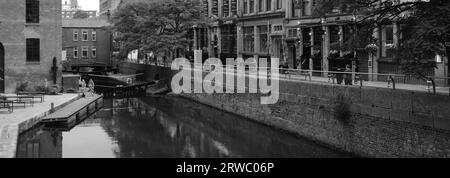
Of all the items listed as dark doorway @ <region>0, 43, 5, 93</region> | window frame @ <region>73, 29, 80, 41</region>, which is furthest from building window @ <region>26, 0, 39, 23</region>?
window frame @ <region>73, 29, 80, 41</region>

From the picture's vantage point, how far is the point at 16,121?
2639 cm

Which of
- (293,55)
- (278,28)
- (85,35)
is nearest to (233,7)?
(278,28)

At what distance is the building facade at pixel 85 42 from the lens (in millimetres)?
83375

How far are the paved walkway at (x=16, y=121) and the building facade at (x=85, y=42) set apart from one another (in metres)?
48.2

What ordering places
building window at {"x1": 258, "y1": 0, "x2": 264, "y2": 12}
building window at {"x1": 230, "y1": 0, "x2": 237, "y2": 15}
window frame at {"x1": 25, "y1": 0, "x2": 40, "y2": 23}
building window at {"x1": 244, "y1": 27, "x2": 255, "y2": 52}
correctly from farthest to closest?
building window at {"x1": 230, "y1": 0, "x2": 237, "y2": 15}, building window at {"x1": 244, "y1": 27, "x2": 255, "y2": 52}, building window at {"x1": 258, "y1": 0, "x2": 264, "y2": 12}, window frame at {"x1": 25, "y1": 0, "x2": 40, "y2": 23}

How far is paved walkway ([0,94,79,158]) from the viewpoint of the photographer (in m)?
20.6

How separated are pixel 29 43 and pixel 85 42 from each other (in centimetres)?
4132

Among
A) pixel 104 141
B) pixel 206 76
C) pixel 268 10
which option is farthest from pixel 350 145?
pixel 268 10

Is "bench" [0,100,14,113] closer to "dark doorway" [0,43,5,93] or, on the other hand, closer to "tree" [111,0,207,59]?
"dark doorway" [0,43,5,93]

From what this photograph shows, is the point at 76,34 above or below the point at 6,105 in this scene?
above

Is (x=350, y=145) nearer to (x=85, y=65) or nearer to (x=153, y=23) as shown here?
(x=153, y=23)

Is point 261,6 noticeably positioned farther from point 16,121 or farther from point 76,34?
point 76,34

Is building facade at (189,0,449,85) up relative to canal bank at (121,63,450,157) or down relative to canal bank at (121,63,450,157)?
up

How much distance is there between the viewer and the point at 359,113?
77.2 ft
